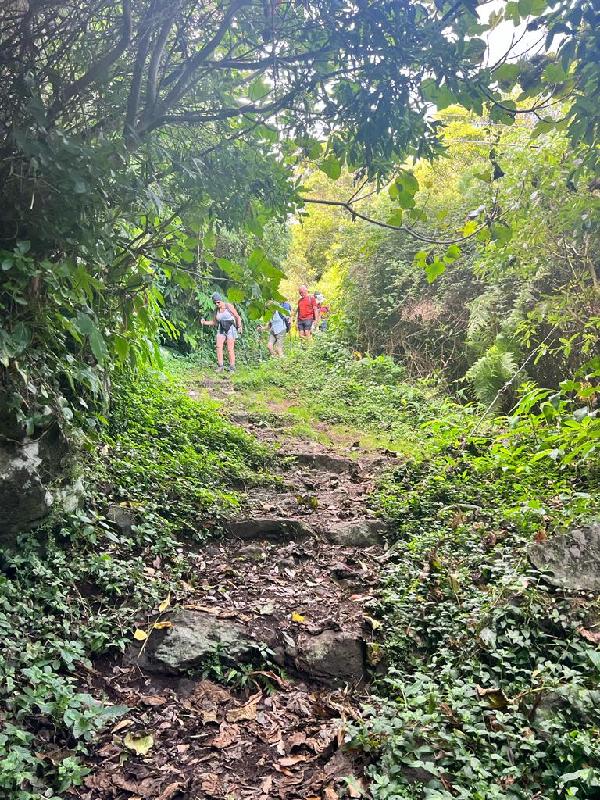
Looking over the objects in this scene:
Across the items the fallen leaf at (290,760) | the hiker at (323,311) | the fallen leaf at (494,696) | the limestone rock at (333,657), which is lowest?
the fallen leaf at (290,760)

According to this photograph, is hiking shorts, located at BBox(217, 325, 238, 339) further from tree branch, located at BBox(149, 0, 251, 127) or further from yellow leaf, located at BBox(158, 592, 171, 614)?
tree branch, located at BBox(149, 0, 251, 127)

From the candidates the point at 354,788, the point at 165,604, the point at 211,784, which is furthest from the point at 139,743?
the point at 354,788

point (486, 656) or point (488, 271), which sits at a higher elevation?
point (488, 271)

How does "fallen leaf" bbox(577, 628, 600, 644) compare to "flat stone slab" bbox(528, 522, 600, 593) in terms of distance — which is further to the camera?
"flat stone slab" bbox(528, 522, 600, 593)

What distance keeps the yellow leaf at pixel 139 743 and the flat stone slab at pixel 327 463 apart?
4063 mm

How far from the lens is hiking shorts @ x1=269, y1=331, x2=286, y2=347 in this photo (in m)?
13.9

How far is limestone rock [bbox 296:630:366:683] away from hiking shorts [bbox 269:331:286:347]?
10.7 meters

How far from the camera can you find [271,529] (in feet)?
16.2

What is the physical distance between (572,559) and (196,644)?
7.99 feet

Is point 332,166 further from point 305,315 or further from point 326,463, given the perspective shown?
point 305,315

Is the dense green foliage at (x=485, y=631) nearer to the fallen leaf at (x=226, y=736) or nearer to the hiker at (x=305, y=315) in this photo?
the fallen leaf at (x=226, y=736)

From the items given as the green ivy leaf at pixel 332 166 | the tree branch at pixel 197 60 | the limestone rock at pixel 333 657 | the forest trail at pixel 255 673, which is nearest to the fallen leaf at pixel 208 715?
the forest trail at pixel 255 673

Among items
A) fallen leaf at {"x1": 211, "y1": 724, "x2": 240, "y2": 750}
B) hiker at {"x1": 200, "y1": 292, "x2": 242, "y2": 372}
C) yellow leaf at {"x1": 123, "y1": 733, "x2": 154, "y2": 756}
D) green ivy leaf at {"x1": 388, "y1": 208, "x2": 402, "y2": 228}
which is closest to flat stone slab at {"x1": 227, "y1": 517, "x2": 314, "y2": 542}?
fallen leaf at {"x1": 211, "y1": 724, "x2": 240, "y2": 750}

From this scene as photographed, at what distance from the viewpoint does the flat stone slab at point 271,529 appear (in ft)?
16.0
